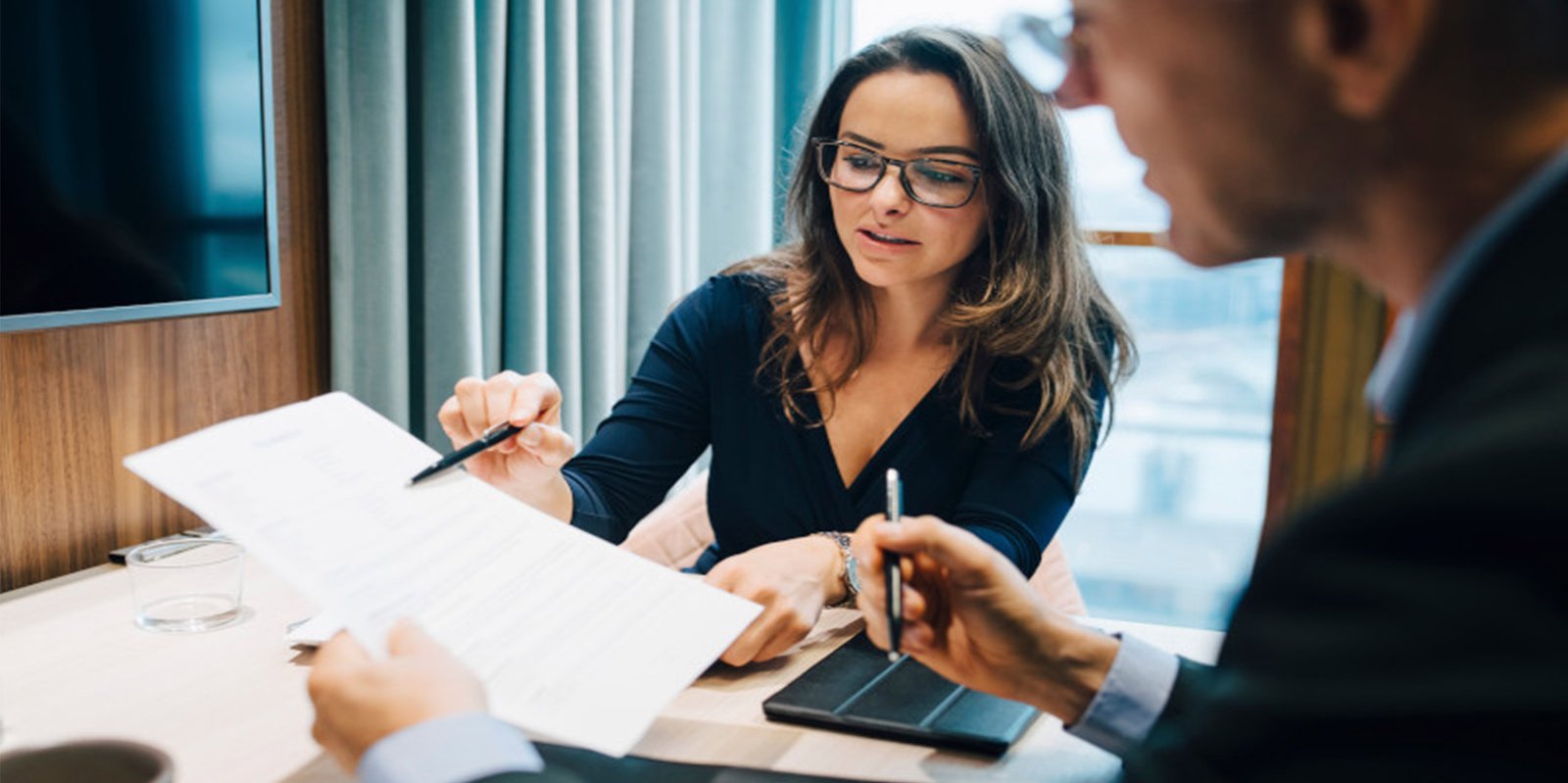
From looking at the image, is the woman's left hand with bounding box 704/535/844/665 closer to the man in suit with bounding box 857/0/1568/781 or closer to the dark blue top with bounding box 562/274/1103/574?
the dark blue top with bounding box 562/274/1103/574

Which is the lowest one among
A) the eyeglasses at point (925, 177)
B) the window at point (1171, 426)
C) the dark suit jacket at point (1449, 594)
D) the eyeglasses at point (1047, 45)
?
the window at point (1171, 426)

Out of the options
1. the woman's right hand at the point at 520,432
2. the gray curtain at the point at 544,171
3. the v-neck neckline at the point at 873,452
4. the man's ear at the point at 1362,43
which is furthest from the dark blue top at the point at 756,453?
the man's ear at the point at 1362,43

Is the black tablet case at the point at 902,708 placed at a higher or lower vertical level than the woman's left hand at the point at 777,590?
lower

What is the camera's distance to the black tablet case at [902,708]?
0.88m

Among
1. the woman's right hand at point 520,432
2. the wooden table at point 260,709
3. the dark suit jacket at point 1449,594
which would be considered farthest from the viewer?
the woman's right hand at point 520,432

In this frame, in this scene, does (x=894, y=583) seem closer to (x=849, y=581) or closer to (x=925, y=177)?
(x=849, y=581)

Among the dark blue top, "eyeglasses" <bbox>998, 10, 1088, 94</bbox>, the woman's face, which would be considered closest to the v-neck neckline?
the dark blue top

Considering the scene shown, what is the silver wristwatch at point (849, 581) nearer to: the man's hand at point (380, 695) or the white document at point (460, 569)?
the white document at point (460, 569)

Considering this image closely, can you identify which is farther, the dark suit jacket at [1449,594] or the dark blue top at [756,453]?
the dark blue top at [756,453]

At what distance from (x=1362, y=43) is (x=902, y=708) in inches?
23.7

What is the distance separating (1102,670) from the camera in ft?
2.88

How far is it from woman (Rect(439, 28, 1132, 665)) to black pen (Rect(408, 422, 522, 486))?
0.17 metres

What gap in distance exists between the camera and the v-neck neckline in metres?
1.57

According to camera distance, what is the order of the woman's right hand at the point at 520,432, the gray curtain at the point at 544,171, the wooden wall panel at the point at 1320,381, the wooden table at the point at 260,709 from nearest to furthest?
A: the wooden table at the point at 260,709, the woman's right hand at the point at 520,432, the gray curtain at the point at 544,171, the wooden wall panel at the point at 1320,381
